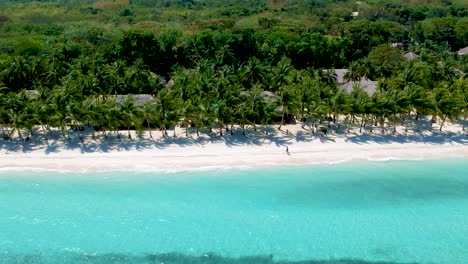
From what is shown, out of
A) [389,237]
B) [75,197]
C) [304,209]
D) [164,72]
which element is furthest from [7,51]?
[389,237]

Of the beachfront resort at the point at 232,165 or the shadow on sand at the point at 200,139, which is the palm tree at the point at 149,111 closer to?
the beachfront resort at the point at 232,165

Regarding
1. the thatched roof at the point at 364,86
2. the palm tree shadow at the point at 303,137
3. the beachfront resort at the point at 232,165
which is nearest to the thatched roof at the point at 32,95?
the beachfront resort at the point at 232,165

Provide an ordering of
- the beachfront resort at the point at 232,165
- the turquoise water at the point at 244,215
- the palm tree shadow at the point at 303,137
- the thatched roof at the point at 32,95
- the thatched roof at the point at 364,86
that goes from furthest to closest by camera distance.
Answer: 1. the thatched roof at the point at 364,86
2. the thatched roof at the point at 32,95
3. the palm tree shadow at the point at 303,137
4. the beachfront resort at the point at 232,165
5. the turquoise water at the point at 244,215

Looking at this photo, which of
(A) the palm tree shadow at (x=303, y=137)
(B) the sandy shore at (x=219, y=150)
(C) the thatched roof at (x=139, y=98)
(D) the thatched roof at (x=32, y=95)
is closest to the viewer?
(B) the sandy shore at (x=219, y=150)

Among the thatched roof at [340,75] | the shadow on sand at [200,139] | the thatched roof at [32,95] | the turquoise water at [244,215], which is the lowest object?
the turquoise water at [244,215]

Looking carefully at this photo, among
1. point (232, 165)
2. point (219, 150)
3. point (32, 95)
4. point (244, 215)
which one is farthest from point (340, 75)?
point (32, 95)

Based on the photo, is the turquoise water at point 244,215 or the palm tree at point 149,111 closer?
the turquoise water at point 244,215

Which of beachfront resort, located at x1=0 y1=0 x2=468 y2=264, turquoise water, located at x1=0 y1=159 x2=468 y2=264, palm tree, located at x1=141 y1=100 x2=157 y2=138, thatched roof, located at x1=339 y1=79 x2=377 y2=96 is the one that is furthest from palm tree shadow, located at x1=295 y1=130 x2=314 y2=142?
palm tree, located at x1=141 y1=100 x2=157 y2=138

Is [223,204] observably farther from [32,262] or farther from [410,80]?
[410,80]
